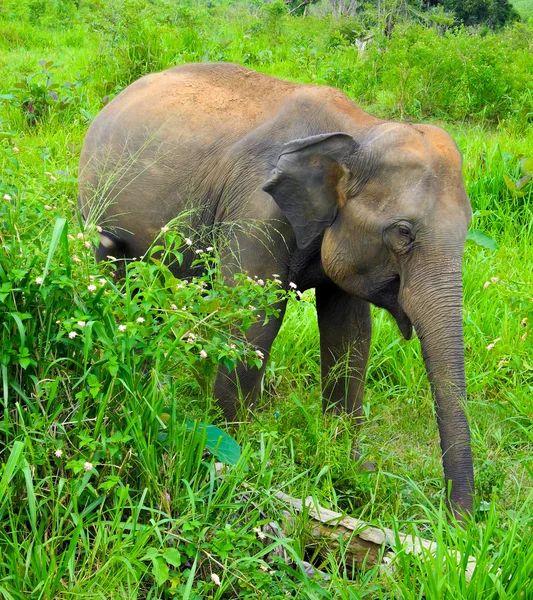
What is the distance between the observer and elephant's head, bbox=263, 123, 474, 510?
3447 mm

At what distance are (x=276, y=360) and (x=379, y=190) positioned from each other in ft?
5.38

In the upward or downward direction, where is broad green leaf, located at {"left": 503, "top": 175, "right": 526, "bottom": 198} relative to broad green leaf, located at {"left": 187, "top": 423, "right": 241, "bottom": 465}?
downward

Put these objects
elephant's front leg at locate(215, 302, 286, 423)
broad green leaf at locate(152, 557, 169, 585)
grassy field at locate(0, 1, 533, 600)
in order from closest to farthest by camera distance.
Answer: broad green leaf at locate(152, 557, 169, 585), grassy field at locate(0, 1, 533, 600), elephant's front leg at locate(215, 302, 286, 423)

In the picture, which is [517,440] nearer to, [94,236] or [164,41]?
[94,236]

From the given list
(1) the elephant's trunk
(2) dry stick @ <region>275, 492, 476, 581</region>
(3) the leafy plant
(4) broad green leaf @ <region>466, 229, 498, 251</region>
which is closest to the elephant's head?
(1) the elephant's trunk

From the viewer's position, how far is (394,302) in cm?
381

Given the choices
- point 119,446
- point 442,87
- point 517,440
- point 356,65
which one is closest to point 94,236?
point 119,446

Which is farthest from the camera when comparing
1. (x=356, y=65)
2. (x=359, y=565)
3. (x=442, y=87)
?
(x=356, y=65)

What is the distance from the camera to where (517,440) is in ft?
15.1

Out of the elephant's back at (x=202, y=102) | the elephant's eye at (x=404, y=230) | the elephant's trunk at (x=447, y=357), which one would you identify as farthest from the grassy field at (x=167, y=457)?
the elephant's back at (x=202, y=102)

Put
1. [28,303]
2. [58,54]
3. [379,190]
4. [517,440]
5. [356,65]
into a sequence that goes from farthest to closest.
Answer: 1. [58,54]
2. [356,65]
3. [517,440]
4. [379,190]
5. [28,303]

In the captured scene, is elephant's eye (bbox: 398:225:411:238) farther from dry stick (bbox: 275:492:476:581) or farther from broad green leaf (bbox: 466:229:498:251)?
broad green leaf (bbox: 466:229:498:251)

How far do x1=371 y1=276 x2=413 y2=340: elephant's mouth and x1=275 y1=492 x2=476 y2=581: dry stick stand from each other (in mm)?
855

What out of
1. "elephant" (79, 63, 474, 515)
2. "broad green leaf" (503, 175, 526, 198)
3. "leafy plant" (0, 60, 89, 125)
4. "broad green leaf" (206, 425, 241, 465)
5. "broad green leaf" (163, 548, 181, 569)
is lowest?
"broad green leaf" (503, 175, 526, 198)
